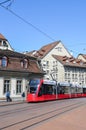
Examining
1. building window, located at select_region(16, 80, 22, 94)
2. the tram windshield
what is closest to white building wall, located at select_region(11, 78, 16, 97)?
building window, located at select_region(16, 80, 22, 94)

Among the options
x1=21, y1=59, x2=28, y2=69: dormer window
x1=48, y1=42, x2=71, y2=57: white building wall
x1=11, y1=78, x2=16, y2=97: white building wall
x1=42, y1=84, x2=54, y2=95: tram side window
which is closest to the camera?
x1=42, y1=84, x2=54, y2=95: tram side window

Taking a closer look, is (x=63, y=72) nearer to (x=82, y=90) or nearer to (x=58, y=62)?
(x=58, y=62)

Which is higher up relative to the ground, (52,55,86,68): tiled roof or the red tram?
(52,55,86,68): tiled roof

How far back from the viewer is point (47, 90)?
37812mm

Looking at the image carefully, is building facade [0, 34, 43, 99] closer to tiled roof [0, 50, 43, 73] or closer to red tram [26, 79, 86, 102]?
tiled roof [0, 50, 43, 73]

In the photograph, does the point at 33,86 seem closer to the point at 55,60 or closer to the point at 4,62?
the point at 4,62

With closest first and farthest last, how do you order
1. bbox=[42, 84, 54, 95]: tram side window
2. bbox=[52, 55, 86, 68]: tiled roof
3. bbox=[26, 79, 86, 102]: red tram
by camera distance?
1. bbox=[26, 79, 86, 102]: red tram
2. bbox=[42, 84, 54, 95]: tram side window
3. bbox=[52, 55, 86, 68]: tiled roof

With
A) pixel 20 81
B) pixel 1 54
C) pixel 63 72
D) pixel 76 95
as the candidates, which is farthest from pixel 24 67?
pixel 63 72

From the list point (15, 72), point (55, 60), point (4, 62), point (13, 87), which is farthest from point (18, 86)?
point (55, 60)

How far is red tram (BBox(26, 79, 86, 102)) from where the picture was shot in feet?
115

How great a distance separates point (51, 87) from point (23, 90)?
6469mm

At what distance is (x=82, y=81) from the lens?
78.8m

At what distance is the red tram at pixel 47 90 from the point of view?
35.0 meters

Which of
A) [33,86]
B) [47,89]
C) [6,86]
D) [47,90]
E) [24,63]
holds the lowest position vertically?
[47,90]
